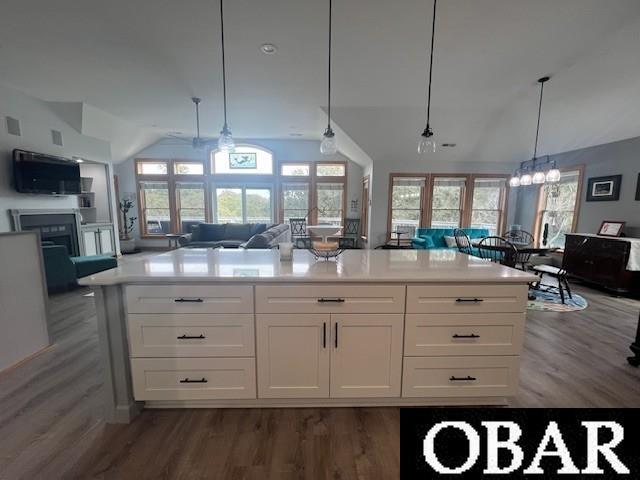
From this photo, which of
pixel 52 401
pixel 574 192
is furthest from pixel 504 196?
pixel 52 401

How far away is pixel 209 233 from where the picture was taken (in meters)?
6.68

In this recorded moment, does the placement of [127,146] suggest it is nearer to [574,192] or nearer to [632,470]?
[632,470]

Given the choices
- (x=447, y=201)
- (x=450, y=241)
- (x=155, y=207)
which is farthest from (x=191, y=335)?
(x=155, y=207)

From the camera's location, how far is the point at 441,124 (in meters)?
5.24

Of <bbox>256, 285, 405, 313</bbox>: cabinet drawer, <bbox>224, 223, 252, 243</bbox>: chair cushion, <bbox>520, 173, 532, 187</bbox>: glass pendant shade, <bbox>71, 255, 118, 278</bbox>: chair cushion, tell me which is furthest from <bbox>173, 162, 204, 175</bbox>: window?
<bbox>520, 173, 532, 187</bbox>: glass pendant shade

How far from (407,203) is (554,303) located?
12.8 ft

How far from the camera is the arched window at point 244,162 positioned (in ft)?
25.7

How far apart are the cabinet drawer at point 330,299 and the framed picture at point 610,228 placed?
16.5 feet

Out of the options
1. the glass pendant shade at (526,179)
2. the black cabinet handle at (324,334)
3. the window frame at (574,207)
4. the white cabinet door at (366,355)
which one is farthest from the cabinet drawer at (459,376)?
the window frame at (574,207)

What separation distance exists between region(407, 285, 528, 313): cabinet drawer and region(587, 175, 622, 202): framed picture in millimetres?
4776

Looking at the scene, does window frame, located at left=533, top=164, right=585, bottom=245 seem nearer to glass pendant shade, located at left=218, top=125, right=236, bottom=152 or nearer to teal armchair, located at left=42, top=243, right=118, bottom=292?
glass pendant shade, located at left=218, top=125, right=236, bottom=152

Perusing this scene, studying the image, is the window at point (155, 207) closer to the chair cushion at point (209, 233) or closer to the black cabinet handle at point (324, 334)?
the chair cushion at point (209, 233)

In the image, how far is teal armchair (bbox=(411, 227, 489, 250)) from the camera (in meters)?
6.05

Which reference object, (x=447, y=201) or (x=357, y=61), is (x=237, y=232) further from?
(x=447, y=201)
